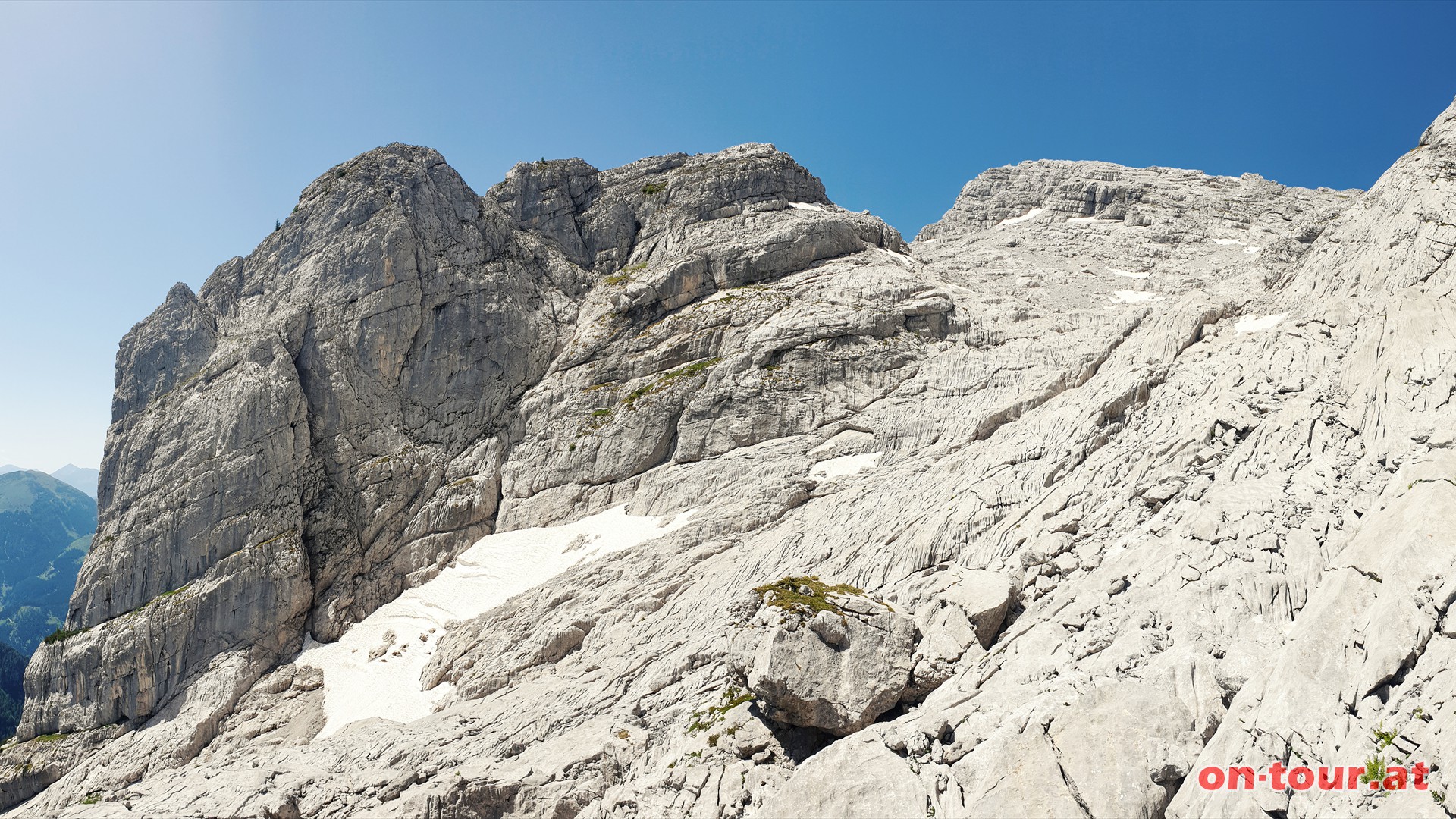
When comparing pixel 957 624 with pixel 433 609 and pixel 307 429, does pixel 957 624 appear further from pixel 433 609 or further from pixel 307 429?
pixel 307 429

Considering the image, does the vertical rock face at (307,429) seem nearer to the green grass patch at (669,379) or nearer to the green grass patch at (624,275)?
the green grass patch at (624,275)

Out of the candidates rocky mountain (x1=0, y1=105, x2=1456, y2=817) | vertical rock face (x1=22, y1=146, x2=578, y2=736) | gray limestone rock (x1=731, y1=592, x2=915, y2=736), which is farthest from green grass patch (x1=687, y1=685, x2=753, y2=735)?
vertical rock face (x1=22, y1=146, x2=578, y2=736)

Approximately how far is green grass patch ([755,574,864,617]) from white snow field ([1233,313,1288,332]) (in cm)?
1917

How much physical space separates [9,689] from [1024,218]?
177 meters

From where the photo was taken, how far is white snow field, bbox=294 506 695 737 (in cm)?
3709

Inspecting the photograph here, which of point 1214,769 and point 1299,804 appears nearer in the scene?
point 1299,804

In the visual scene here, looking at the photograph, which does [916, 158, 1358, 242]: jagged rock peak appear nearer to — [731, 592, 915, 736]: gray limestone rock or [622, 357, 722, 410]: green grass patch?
[622, 357, 722, 410]: green grass patch

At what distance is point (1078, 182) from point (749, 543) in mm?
75954

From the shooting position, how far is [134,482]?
158ft

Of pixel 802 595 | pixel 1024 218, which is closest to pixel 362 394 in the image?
pixel 802 595

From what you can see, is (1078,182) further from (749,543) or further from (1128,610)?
(1128,610)

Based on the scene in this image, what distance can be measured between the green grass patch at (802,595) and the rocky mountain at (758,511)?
0.13m

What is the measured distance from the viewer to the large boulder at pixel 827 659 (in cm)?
1700

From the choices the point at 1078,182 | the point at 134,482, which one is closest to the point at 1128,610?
the point at 134,482
